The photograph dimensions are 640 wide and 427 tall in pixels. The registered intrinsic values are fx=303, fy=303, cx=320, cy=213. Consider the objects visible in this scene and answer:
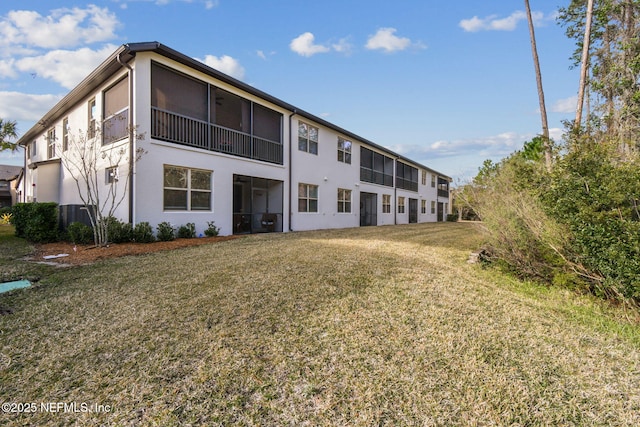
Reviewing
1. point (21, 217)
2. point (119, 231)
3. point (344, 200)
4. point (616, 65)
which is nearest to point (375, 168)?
point (344, 200)

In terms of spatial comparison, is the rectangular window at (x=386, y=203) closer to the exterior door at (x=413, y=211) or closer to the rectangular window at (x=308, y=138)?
the exterior door at (x=413, y=211)

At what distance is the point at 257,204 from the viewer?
1426cm

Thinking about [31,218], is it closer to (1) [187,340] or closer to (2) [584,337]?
(1) [187,340]

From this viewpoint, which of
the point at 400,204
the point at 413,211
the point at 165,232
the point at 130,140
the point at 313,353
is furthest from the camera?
the point at 413,211

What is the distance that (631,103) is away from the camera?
10500mm

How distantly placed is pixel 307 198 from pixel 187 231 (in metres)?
6.87

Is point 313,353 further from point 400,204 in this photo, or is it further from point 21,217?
point 400,204

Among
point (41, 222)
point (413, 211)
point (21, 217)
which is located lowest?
point (41, 222)

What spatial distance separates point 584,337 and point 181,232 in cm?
A: 969

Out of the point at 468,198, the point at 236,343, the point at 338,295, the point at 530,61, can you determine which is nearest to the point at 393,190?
the point at 530,61

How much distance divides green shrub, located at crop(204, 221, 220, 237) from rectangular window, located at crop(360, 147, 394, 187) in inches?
458

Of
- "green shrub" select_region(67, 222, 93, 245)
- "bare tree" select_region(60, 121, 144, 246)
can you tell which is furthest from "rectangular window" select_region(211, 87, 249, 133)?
"green shrub" select_region(67, 222, 93, 245)

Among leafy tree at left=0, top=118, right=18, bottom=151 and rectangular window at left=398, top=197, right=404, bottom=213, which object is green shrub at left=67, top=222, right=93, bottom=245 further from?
rectangular window at left=398, top=197, right=404, bottom=213

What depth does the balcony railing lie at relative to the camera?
31.2 feet
